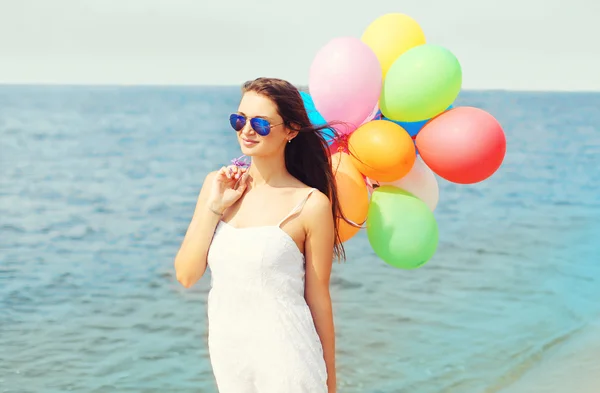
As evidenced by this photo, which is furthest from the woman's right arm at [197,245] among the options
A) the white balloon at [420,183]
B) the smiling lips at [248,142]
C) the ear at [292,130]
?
the white balloon at [420,183]

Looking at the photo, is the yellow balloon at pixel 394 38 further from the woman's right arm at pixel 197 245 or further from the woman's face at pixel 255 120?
the woman's right arm at pixel 197 245

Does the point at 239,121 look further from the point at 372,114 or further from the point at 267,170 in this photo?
the point at 372,114

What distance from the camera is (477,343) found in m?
A: 7.96

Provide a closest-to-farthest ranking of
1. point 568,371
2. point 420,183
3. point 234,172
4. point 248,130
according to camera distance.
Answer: point 248,130 < point 234,172 < point 420,183 < point 568,371

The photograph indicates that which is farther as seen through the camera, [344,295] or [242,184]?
[344,295]

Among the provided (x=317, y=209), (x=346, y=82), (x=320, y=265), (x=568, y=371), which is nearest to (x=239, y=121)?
(x=317, y=209)

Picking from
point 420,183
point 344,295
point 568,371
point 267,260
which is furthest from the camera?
point 344,295

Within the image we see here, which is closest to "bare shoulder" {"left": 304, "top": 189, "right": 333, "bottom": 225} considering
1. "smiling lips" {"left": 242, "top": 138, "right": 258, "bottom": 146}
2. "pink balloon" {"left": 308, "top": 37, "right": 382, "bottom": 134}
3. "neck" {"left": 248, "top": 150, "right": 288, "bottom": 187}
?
"neck" {"left": 248, "top": 150, "right": 288, "bottom": 187}

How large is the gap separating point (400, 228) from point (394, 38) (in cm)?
96

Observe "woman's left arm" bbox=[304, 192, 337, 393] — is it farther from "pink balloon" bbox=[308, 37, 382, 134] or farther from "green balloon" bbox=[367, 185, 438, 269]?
Result: "pink balloon" bbox=[308, 37, 382, 134]

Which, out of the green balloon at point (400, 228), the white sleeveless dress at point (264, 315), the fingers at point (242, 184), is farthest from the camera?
the green balloon at point (400, 228)

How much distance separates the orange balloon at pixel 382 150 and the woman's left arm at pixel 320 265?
51 cm

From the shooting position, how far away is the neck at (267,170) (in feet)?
10.3

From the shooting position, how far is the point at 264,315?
2.94 meters
